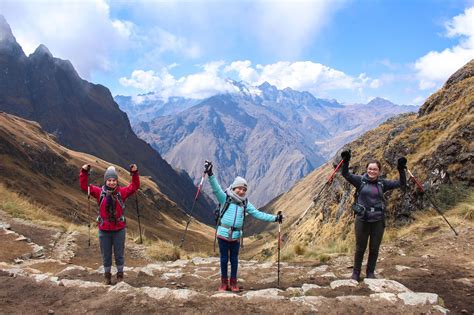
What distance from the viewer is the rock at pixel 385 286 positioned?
844 centimetres

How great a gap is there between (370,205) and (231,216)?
3.62 meters

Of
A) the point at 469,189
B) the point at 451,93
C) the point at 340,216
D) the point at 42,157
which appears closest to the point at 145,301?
the point at 469,189

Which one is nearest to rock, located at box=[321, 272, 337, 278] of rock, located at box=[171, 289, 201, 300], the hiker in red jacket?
rock, located at box=[171, 289, 201, 300]

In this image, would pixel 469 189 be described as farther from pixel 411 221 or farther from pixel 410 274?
Answer: pixel 410 274

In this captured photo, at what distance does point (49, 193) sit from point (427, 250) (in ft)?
178

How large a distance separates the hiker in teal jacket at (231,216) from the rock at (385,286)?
2.59m

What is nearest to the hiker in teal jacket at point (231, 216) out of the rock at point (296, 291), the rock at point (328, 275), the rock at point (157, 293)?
the rock at point (296, 291)

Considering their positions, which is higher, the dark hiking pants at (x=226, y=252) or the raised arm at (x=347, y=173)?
the raised arm at (x=347, y=173)

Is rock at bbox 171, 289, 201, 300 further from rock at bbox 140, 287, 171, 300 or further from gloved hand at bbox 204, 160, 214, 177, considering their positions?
gloved hand at bbox 204, 160, 214, 177

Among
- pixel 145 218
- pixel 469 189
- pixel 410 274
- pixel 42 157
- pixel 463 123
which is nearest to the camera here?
pixel 410 274

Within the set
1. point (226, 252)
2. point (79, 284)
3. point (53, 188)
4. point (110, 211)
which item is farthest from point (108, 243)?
point (53, 188)

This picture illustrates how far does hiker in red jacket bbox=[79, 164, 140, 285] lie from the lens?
9.84 m

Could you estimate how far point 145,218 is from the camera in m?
91.9

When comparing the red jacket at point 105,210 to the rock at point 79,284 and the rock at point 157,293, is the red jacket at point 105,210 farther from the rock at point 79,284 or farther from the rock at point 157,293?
the rock at point 157,293
